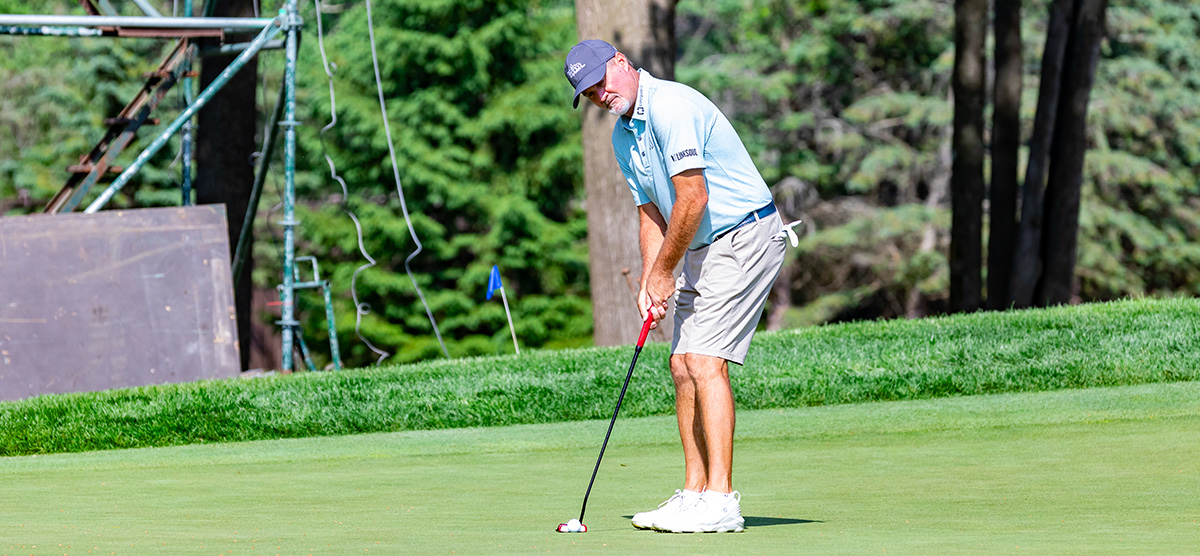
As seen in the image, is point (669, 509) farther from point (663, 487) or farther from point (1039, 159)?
point (1039, 159)

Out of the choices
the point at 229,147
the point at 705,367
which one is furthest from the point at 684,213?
the point at 229,147

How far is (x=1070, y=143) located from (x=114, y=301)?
10.6 meters

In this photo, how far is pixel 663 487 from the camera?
5.00m

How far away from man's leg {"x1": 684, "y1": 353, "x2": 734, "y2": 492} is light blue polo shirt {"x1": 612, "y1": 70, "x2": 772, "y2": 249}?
39 cm

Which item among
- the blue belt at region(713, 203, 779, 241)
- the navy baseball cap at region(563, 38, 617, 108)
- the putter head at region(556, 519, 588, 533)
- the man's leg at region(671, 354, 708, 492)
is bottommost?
the putter head at region(556, 519, 588, 533)

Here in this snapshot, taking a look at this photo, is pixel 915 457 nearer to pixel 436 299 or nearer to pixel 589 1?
pixel 589 1

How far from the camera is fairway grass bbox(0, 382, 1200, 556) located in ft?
11.3

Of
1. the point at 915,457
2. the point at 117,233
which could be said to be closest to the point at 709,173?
the point at 915,457

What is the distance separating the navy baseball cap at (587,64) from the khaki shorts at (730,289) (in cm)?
65

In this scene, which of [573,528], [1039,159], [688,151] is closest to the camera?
[573,528]

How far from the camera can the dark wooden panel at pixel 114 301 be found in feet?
32.6

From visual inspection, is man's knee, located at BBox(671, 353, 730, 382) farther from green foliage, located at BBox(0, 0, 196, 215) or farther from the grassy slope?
green foliage, located at BBox(0, 0, 196, 215)

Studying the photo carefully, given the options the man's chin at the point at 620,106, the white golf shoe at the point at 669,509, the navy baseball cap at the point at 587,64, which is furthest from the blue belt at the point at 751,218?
the white golf shoe at the point at 669,509

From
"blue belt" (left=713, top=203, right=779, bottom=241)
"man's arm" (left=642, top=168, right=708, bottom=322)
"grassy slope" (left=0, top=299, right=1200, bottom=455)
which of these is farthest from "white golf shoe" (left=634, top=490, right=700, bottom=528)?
"grassy slope" (left=0, top=299, right=1200, bottom=455)
